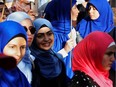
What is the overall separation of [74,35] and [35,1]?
1.03 metres

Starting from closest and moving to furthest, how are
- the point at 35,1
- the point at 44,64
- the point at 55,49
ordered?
1. the point at 44,64
2. the point at 55,49
3. the point at 35,1

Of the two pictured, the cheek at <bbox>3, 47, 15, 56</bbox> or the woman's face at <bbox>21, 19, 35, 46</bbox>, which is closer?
the cheek at <bbox>3, 47, 15, 56</bbox>

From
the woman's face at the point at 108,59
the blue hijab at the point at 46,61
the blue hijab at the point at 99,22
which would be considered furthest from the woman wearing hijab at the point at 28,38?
the blue hijab at the point at 99,22

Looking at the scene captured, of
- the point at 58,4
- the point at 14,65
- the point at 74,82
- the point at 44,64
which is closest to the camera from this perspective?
the point at 14,65

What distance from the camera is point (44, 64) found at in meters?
2.91

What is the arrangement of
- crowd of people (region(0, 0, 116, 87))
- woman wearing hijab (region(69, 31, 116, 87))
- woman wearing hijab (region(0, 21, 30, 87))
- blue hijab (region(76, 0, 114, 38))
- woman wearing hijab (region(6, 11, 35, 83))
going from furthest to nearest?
blue hijab (region(76, 0, 114, 38)) < woman wearing hijab (region(6, 11, 35, 83)) < woman wearing hijab (region(69, 31, 116, 87)) < crowd of people (region(0, 0, 116, 87)) < woman wearing hijab (region(0, 21, 30, 87))

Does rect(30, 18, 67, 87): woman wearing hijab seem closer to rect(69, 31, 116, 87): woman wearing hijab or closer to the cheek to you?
rect(69, 31, 116, 87): woman wearing hijab

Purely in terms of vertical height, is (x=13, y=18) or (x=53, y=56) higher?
(x=13, y=18)

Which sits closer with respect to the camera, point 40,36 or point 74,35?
point 40,36

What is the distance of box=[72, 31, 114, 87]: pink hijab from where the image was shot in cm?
252

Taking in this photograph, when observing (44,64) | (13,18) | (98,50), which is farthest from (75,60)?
(13,18)

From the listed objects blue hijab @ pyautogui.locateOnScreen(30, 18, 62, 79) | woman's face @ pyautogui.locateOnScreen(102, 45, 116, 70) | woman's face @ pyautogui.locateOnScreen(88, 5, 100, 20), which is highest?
woman's face @ pyautogui.locateOnScreen(88, 5, 100, 20)

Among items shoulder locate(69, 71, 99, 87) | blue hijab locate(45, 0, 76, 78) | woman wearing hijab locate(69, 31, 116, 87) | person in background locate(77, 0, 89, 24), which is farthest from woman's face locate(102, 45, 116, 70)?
person in background locate(77, 0, 89, 24)

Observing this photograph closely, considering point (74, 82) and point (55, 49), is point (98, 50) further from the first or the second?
point (55, 49)
